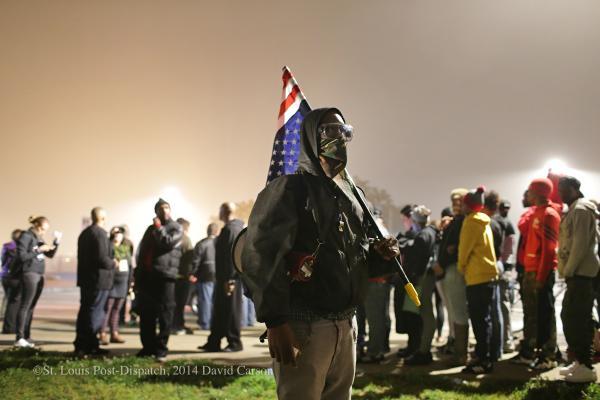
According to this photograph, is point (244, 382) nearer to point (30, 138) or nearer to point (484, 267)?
point (484, 267)

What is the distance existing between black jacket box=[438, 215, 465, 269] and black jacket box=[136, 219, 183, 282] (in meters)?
3.41

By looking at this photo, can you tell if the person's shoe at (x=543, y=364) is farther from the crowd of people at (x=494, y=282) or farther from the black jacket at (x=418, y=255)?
the black jacket at (x=418, y=255)

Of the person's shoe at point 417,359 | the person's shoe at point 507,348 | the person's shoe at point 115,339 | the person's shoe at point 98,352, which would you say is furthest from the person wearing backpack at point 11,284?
the person's shoe at point 507,348

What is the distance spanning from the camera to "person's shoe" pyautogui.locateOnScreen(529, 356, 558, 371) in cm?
643

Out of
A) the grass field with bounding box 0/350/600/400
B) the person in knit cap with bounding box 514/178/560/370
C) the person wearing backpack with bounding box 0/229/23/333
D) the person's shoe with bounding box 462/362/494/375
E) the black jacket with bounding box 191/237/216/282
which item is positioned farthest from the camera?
the black jacket with bounding box 191/237/216/282

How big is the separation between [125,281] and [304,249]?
24.2 feet

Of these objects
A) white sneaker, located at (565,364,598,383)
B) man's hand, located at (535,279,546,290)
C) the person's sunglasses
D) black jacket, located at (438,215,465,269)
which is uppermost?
the person's sunglasses

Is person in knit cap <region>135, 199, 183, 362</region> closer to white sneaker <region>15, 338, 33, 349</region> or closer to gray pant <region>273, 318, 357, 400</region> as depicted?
white sneaker <region>15, 338, 33, 349</region>

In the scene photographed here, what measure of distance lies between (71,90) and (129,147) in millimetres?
4497

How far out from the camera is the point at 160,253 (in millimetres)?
7285

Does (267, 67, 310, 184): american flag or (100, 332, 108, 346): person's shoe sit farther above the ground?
(267, 67, 310, 184): american flag

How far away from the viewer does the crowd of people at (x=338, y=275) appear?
2.46 metres

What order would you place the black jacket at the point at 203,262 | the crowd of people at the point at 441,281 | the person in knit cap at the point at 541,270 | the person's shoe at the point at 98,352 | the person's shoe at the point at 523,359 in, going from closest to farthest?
the crowd of people at the point at 441,281, the person in knit cap at the point at 541,270, the person's shoe at the point at 523,359, the person's shoe at the point at 98,352, the black jacket at the point at 203,262

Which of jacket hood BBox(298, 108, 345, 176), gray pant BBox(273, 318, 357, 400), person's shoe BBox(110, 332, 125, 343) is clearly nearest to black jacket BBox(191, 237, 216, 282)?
person's shoe BBox(110, 332, 125, 343)
